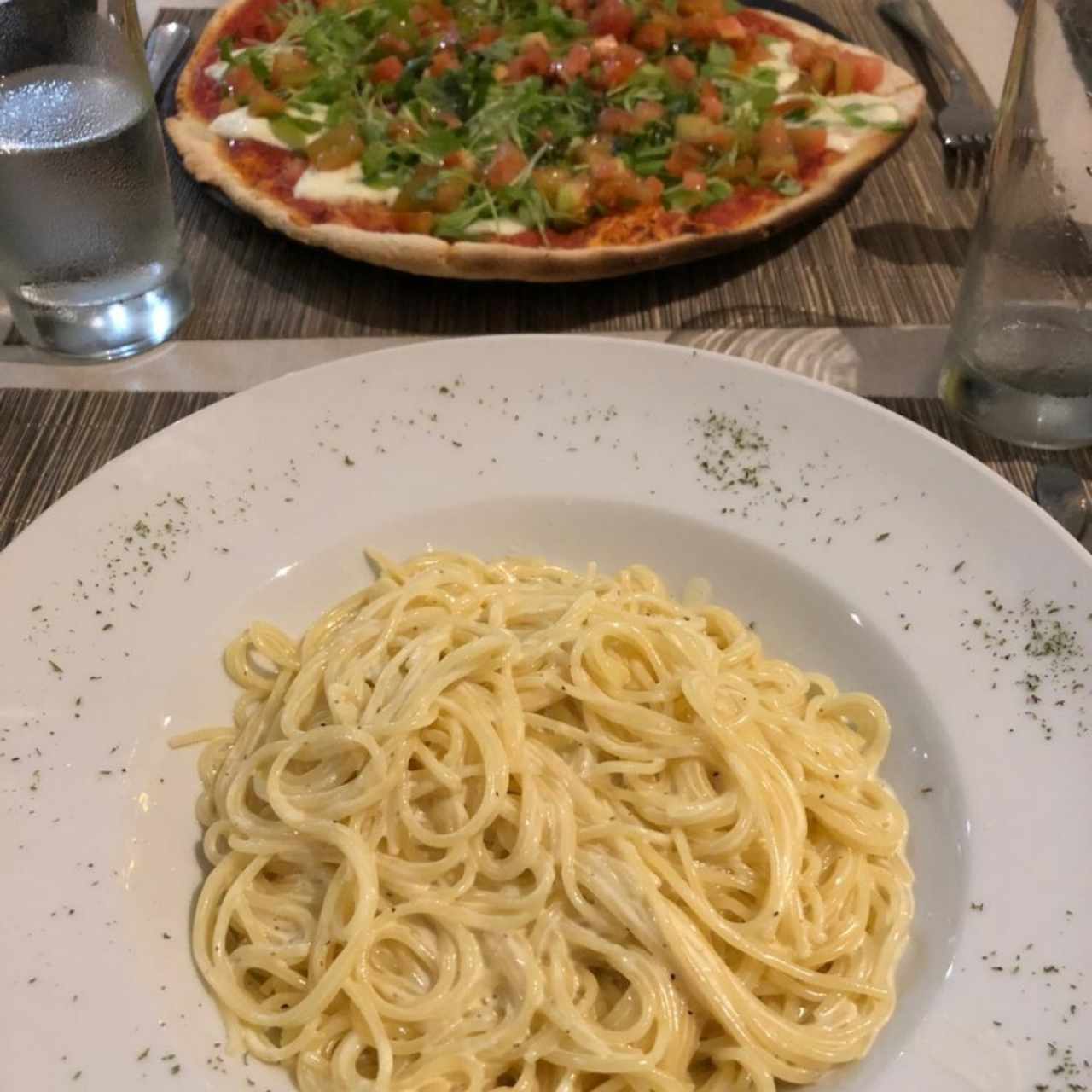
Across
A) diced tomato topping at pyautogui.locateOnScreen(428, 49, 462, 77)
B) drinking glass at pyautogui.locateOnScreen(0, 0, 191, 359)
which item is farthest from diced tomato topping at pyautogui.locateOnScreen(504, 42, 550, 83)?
drinking glass at pyautogui.locateOnScreen(0, 0, 191, 359)

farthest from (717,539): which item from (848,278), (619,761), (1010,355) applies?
(848,278)

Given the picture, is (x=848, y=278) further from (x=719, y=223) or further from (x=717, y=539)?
(x=717, y=539)

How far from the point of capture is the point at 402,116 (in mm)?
4578

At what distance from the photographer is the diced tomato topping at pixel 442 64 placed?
189 inches

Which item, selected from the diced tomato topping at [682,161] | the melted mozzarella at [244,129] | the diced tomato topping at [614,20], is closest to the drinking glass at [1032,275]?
the diced tomato topping at [682,161]

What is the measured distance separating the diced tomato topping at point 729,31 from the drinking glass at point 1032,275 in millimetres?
2170

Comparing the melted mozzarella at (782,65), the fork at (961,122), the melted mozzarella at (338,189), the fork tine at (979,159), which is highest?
the melted mozzarella at (338,189)

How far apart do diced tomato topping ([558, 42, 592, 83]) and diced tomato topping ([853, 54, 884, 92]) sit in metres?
1.11

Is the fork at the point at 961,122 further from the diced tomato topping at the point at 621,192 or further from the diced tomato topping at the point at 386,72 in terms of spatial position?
the diced tomato topping at the point at 386,72

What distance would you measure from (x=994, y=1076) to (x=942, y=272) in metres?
3.03

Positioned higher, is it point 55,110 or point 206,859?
point 55,110

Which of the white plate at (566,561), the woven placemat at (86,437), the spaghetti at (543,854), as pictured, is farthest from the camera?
the woven placemat at (86,437)

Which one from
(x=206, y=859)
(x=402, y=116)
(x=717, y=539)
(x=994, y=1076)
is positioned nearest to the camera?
(x=994, y=1076)

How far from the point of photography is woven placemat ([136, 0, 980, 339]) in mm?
3906
